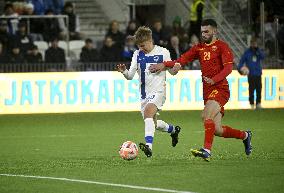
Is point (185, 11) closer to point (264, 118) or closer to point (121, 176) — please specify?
point (264, 118)

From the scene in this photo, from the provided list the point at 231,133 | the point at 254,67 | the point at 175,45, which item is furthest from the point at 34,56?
the point at 231,133

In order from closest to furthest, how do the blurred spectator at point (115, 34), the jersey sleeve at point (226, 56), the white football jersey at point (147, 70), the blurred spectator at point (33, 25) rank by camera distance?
1. the jersey sleeve at point (226, 56)
2. the white football jersey at point (147, 70)
3. the blurred spectator at point (115, 34)
4. the blurred spectator at point (33, 25)

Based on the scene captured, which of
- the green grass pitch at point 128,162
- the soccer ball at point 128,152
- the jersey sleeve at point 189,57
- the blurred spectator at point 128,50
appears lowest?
the green grass pitch at point 128,162

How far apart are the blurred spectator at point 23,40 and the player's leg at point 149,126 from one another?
13634mm

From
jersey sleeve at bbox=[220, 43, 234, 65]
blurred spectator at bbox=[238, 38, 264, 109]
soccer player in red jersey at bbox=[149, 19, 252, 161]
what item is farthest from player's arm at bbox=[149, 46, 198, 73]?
blurred spectator at bbox=[238, 38, 264, 109]

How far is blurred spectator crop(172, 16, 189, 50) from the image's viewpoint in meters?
31.4

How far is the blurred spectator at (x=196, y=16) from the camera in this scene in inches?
1247

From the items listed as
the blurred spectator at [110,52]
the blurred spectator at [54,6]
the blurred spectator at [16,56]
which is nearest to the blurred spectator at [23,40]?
the blurred spectator at [16,56]

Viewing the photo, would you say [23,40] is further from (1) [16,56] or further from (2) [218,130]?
(2) [218,130]

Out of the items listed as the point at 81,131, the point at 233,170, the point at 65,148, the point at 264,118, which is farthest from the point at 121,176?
the point at 264,118

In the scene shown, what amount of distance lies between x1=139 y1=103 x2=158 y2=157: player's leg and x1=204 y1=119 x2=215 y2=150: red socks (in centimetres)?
101

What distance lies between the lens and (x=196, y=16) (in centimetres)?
3186

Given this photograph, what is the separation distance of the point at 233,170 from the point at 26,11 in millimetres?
18798

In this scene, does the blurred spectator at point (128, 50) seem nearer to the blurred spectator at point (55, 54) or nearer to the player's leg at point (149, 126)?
the blurred spectator at point (55, 54)
